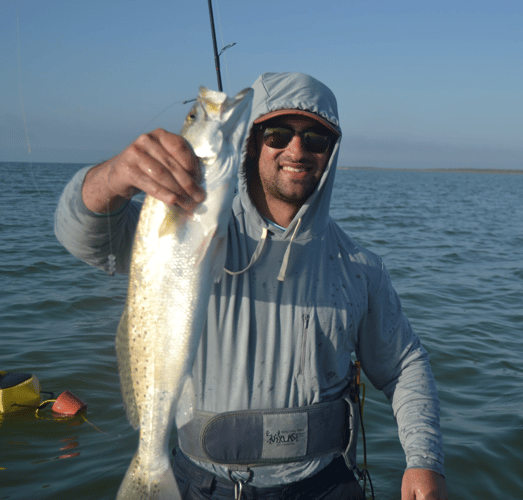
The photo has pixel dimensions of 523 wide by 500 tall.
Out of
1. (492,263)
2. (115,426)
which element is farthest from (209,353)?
(492,263)

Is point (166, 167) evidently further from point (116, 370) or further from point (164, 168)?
point (116, 370)

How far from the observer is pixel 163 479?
204 cm

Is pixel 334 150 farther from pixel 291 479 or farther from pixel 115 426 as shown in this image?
pixel 115 426

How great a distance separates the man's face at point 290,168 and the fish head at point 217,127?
0.90m

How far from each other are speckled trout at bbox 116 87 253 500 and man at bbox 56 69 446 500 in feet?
1.28

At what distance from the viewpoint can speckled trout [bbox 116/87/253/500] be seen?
1844 mm

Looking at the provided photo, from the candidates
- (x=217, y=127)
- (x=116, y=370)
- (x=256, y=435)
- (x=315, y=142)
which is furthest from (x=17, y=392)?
(x=217, y=127)

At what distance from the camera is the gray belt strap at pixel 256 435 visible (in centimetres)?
244

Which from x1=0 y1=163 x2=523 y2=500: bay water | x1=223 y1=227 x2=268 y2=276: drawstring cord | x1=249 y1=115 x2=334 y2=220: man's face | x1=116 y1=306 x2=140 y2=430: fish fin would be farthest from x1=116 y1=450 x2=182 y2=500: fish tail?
x1=0 y1=163 x2=523 y2=500: bay water

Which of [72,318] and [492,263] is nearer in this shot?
[72,318]

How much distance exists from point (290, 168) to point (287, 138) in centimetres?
17

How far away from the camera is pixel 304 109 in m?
2.78

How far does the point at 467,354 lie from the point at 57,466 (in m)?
5.56

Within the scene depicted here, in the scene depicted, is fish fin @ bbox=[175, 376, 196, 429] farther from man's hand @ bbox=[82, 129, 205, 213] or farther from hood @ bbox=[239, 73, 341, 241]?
hood @ bbox=[239, 73, 341, 241]
